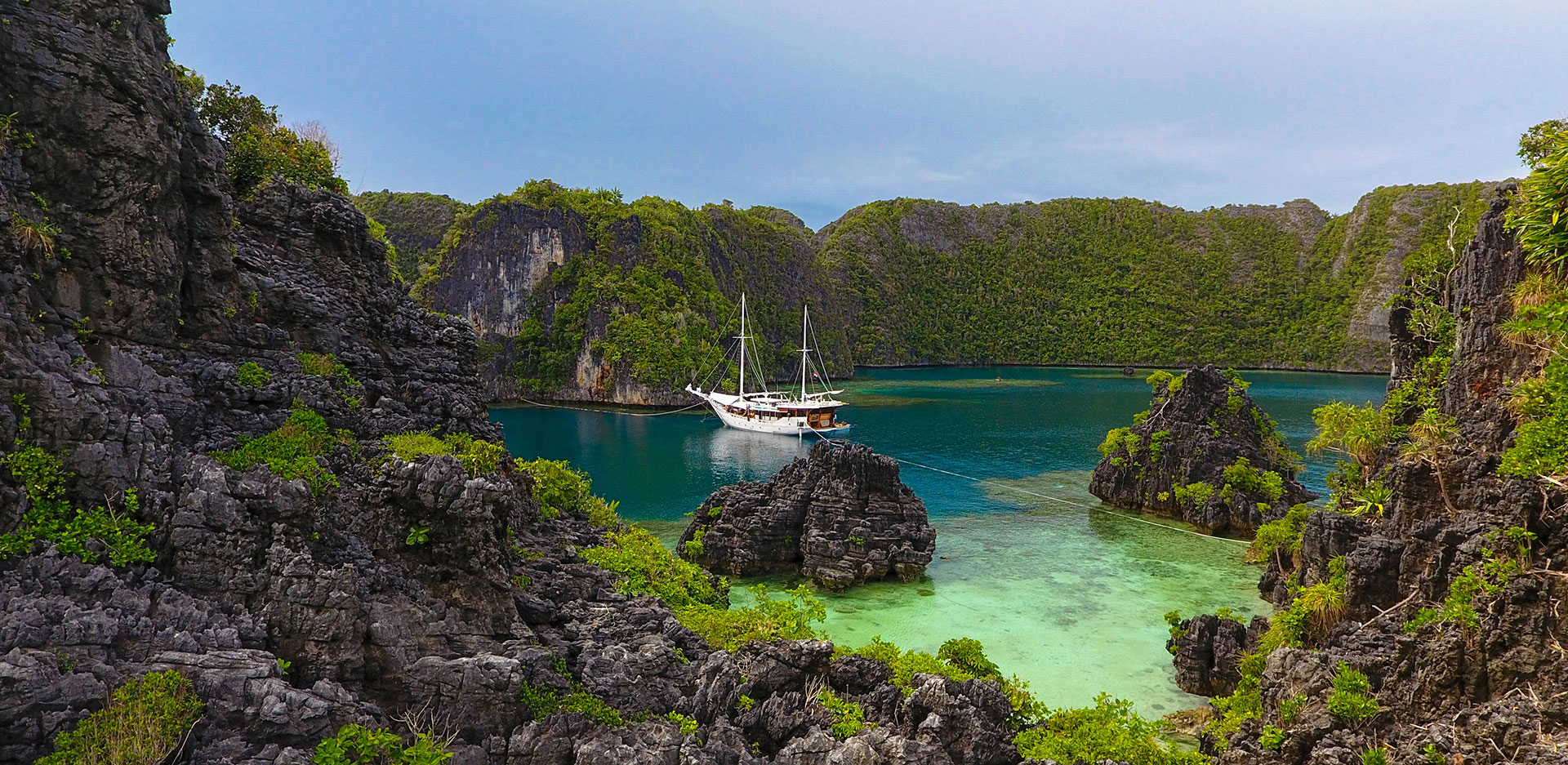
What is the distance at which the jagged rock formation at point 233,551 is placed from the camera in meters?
8.42

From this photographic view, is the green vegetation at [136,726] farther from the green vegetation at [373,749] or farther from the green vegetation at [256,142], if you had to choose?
the green vegetation at [256,142]

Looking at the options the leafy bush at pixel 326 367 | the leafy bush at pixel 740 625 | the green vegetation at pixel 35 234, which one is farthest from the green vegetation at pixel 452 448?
the green vegetation at pixel 35 234

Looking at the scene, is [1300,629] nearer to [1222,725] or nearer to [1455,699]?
[1222,725]

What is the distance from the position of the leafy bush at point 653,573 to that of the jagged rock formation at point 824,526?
26.2 ft

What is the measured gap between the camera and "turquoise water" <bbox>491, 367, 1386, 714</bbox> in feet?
67.9

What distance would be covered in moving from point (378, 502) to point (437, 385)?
486cm

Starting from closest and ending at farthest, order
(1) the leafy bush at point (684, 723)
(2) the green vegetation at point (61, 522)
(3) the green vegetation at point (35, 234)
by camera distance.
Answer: (2) the green vegetation at point (61, 522)
(3) the green vegetation at point (35, 234)
(1) the leafy bush at point (684, 723)

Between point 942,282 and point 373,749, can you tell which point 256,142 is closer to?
point 373,749

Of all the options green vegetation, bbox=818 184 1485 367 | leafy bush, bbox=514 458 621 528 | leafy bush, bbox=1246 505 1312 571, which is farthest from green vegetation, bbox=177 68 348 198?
green vegetation, bbox=818 184 1485 367

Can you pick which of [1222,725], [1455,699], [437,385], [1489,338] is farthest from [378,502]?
[1489,338]

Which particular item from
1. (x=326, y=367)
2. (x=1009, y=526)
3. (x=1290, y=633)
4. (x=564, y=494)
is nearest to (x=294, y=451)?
(x=326, y=367)

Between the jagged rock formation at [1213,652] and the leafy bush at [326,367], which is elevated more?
the leafy bush at [326,367]

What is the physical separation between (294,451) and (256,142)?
10.1 m

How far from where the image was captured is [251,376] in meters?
11.8
